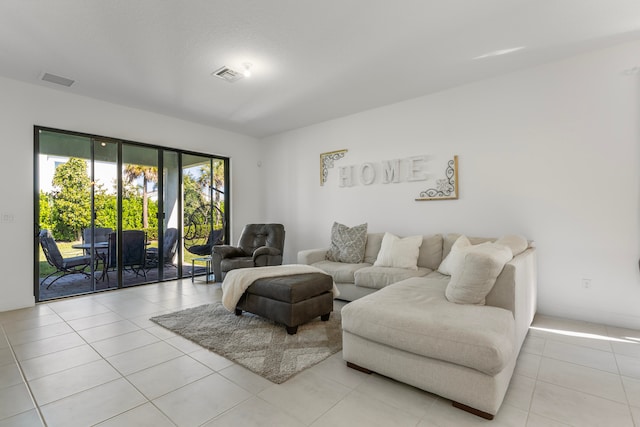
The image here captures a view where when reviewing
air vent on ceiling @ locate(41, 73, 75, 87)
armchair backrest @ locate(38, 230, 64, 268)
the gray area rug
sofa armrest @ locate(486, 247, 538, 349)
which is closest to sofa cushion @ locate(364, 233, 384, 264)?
the gray area rug

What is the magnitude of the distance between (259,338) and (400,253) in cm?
195

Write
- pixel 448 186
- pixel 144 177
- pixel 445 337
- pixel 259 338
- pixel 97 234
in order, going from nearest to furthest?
pixel 445 337 < pixel 259 338 < pixel 448 186 < pixel 97 234 < pixel 144 177

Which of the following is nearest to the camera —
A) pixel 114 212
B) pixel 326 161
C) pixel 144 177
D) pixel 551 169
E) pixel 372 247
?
pixel 551 169

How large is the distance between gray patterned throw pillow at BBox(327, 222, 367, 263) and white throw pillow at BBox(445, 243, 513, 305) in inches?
79.6

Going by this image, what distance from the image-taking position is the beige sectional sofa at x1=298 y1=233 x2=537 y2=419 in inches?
66.0

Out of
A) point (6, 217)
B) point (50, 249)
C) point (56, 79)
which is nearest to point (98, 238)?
point (50, 249)

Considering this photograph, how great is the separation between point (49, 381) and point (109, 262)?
2837 mm

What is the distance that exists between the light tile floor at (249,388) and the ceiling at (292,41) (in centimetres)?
274

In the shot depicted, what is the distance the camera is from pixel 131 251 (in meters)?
4.79

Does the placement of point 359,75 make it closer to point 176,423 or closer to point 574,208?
point 574,208

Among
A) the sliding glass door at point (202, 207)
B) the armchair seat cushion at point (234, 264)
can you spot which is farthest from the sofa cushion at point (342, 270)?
the sliding glass door at point (202, 207)

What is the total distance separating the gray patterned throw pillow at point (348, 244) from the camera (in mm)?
4254

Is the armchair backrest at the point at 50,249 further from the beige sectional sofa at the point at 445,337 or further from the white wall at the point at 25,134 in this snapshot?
the beige sectional sofa at the point at 445,337

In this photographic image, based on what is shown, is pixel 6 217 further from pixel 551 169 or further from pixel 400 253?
pixel 551 169
